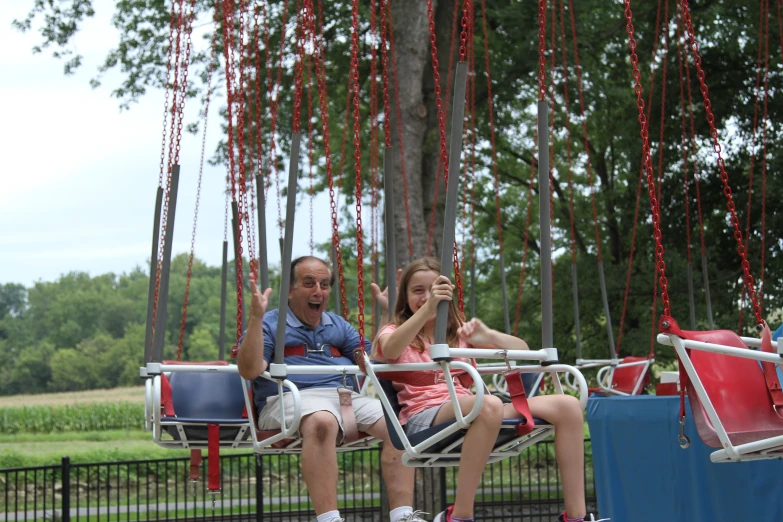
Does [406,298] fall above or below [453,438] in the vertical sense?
above

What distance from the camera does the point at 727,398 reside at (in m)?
4.00

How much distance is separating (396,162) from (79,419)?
20772mm

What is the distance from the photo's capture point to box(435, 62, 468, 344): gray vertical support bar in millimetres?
3729

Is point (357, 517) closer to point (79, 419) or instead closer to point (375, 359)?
point (375, 359)

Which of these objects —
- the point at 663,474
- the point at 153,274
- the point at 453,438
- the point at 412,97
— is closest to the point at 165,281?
the point at 153,274

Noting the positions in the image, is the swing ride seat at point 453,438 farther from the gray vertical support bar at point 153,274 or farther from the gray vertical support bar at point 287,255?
the gray vertical support bar at point 153,274

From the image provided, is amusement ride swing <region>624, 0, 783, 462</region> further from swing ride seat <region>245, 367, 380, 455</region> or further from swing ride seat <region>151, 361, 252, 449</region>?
swing ride seat <region>151, 361, 252, 449</region>

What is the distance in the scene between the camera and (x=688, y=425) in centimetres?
522

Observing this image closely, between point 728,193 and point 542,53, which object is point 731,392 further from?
point 542,53

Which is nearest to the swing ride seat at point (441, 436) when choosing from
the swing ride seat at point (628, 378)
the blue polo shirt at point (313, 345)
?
the blue polo shirt at point (313, 345)

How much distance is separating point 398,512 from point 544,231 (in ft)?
5.26

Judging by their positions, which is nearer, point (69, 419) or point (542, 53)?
point (542, 53)

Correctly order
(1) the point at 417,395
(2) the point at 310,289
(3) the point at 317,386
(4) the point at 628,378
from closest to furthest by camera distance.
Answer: (1) the point at 417,395, (3) the point at 317,386, (2) the point at 310,289, (4) the point at 628,378

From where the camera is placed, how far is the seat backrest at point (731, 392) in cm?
394
